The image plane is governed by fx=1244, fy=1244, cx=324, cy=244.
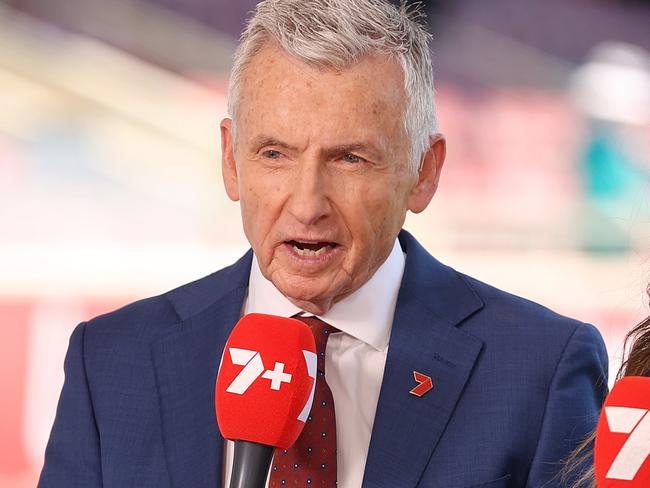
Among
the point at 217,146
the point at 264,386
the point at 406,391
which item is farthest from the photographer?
the point at 217,146

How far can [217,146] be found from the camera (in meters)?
3.70

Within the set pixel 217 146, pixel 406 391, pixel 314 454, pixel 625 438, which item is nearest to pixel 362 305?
pixel 406 391

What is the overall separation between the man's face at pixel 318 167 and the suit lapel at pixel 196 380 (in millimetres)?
216

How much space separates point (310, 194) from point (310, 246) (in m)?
0.10

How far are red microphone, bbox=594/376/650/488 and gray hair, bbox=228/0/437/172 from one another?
2.43ft

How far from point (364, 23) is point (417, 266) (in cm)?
43

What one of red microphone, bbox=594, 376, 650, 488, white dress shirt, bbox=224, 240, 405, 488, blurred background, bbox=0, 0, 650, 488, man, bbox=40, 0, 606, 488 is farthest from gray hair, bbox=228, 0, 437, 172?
blurred background, bbox=0, 0, 650, 488

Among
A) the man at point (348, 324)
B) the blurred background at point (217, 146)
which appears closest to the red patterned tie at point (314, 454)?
the man at point (348, 324)

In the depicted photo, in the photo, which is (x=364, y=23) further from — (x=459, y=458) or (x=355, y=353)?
(x=459, y=458)

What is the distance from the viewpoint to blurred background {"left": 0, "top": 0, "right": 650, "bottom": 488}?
11.7ft

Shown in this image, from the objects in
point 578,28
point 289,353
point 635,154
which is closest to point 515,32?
point 578,28

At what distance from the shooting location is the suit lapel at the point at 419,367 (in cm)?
177

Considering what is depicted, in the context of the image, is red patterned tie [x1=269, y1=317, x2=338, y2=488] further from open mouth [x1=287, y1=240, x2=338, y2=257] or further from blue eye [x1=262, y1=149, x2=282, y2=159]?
blue eye [x1=262, y1=149, x2=282, y2=159]

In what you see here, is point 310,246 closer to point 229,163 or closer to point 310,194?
point 310,194
